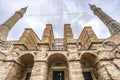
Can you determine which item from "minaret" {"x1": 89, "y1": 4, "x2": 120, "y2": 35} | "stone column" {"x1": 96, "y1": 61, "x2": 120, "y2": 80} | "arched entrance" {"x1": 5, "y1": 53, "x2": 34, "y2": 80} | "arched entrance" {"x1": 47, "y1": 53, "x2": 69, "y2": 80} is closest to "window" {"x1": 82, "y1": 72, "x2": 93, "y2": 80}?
"stone column" {"x1": 96, "y1": 61, "x2": 120, "y2": 80}

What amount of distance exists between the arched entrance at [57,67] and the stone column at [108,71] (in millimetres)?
3331

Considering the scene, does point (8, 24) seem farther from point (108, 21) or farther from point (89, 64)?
point (108, 21)

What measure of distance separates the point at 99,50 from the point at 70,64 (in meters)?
3.43

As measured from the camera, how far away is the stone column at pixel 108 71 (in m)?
8.31

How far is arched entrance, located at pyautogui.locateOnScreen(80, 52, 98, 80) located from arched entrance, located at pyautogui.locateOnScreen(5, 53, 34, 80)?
217 inches

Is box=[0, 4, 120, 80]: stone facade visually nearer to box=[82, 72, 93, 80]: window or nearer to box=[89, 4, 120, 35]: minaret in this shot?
box=[82, 72, 93, 80]: window

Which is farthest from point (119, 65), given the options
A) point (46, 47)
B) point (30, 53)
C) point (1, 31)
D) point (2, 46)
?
point (1, 31)

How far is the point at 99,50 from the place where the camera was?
34.4 feet

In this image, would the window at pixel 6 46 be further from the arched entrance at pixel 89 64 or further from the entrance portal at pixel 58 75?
the arched entrance at pixel 89 64

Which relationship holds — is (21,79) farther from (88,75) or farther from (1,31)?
(1,31)

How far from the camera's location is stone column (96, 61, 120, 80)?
327 inches

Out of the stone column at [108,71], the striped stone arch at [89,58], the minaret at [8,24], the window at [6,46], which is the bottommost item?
the stone column at [108,71]

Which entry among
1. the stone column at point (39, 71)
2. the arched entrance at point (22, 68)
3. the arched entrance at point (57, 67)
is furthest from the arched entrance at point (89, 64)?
the arched entrance at point (22, 68)

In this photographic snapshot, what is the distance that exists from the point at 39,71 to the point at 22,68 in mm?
3070
